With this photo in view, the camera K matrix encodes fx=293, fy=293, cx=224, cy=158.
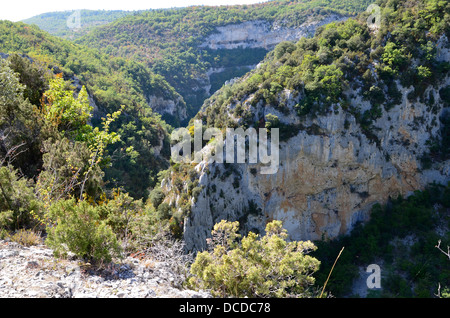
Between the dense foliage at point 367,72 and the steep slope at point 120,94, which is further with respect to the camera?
the steep slope at point 120,94

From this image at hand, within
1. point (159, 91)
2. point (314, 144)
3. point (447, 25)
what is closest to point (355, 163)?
point (314, 144)

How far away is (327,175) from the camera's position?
1032 inches

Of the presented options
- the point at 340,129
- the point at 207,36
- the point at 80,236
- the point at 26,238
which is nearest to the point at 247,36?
the point at 207,36

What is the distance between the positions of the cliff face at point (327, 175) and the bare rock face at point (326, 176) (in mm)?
84

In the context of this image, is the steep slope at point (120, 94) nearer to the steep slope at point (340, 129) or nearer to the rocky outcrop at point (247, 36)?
the steep slope at point (340, 129)

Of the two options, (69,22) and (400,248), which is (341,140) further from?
(69,22)

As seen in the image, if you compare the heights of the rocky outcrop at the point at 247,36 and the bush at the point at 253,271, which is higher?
the rocky outcrop at the point at 247,36

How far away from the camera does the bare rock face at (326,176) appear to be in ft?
81.8

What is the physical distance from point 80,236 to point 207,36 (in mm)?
107211

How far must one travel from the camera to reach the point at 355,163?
26.4m

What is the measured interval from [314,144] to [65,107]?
67.0 ft

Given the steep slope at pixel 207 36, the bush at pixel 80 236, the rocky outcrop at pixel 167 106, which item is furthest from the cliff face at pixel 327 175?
the steep slope at pixel 207 36

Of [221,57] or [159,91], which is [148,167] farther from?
[221,57]
